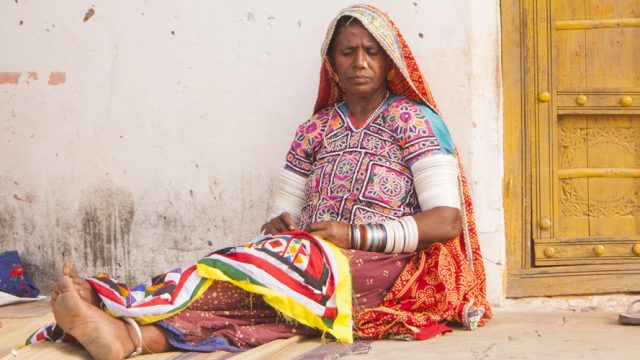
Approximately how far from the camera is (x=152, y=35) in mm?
4746

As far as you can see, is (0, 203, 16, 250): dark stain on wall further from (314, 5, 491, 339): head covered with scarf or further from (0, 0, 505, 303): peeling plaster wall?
(314, 5, 491, 339): head covered with scarf

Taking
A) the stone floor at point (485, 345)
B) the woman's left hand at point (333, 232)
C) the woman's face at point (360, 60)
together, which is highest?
the woman's face at point (360, 60)

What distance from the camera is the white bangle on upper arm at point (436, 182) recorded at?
376 cm

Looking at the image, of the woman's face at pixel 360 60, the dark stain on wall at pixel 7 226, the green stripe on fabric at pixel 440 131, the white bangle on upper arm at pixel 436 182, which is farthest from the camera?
the dark stain on wall at pixel 7 226

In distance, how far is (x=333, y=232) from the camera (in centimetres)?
359

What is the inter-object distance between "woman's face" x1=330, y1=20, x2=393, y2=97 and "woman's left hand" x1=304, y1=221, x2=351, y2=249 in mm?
693

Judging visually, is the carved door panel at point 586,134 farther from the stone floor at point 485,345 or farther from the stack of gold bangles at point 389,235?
the stack of gold bangles at point 389,235

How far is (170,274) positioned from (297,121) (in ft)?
4.73

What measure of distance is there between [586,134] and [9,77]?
3064 mm

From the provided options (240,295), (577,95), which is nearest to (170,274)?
(240,295)

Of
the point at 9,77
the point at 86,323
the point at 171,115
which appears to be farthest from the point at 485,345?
the point at 9,77

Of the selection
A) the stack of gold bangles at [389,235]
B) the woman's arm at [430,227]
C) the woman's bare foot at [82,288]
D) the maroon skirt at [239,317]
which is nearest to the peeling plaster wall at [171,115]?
the woman's arm at [430,227]

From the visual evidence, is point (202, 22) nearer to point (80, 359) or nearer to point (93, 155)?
point (93, 155)

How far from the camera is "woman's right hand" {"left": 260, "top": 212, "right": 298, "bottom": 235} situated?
3828mm
